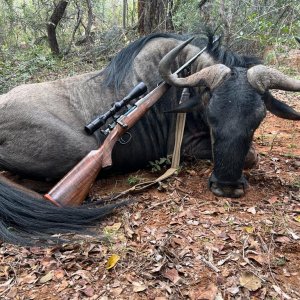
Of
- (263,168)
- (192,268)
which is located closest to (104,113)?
(263,168)

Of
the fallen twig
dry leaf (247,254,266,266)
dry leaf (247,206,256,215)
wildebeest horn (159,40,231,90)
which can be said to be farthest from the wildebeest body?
dry leaf (247,254,266,266)

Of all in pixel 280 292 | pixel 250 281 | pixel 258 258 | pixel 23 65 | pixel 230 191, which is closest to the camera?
pixel 280 292

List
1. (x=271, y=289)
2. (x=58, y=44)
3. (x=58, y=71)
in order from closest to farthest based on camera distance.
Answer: (x=271, y=289) < (x=58, y=71) < (x=58, y=44)

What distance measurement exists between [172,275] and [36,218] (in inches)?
60.0

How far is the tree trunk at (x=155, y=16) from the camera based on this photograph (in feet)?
29.8

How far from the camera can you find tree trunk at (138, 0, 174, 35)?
9070 millimetres

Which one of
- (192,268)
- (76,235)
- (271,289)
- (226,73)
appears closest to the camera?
(271,289)

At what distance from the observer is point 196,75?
15.5 ft

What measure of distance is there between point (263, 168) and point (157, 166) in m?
1.38

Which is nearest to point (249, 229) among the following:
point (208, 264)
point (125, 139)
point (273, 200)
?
point (208, 264)

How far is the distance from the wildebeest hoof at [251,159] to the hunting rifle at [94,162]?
128 cm

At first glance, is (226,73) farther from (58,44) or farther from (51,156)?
(58,44)

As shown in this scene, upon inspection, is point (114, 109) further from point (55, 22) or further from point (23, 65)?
point (55, 22)

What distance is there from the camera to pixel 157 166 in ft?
17.5
